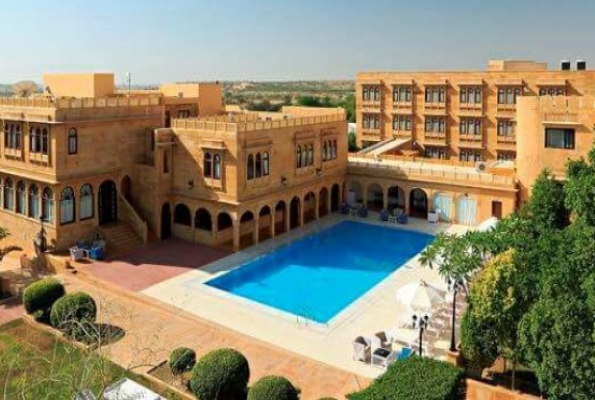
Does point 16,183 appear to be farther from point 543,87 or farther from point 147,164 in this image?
point 543,87

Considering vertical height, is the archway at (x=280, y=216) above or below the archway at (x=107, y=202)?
below

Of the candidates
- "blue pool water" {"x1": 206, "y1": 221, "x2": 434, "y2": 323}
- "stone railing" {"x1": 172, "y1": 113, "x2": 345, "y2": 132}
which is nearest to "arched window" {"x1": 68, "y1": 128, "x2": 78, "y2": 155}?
"stone railing" {"x1": 172, "y1": 113, "x2": 345, "y2": 132}

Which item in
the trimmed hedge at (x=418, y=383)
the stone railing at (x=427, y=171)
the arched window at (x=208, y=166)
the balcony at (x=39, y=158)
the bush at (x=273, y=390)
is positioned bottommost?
the bush at (x=273, y=390)

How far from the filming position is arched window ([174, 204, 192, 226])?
32.2m

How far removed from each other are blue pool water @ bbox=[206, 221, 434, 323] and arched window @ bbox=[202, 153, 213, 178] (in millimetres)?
5484

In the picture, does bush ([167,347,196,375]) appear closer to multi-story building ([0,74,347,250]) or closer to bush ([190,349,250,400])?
bush ([190,349,250,400])

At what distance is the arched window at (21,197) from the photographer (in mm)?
29584

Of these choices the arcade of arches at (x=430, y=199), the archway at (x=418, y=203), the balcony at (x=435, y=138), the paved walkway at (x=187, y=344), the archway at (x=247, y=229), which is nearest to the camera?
the paved walkway at (x=187, y=344)

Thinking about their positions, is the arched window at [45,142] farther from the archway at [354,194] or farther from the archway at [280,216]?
the archway at [354,194]

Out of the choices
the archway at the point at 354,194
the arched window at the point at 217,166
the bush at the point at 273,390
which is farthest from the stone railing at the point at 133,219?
the bush at the point at 273,390

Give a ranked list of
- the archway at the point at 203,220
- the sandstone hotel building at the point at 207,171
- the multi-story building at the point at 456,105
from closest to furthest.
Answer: the sandstone hotel building at the point at 207,171 < the archway at the point at 203,220 < the multi-story building at the point at 456,105

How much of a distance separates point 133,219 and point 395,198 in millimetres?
18636

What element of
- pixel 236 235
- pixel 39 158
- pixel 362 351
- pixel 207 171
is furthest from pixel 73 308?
pixel 207 171

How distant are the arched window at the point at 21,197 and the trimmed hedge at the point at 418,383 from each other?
23.5 metres
